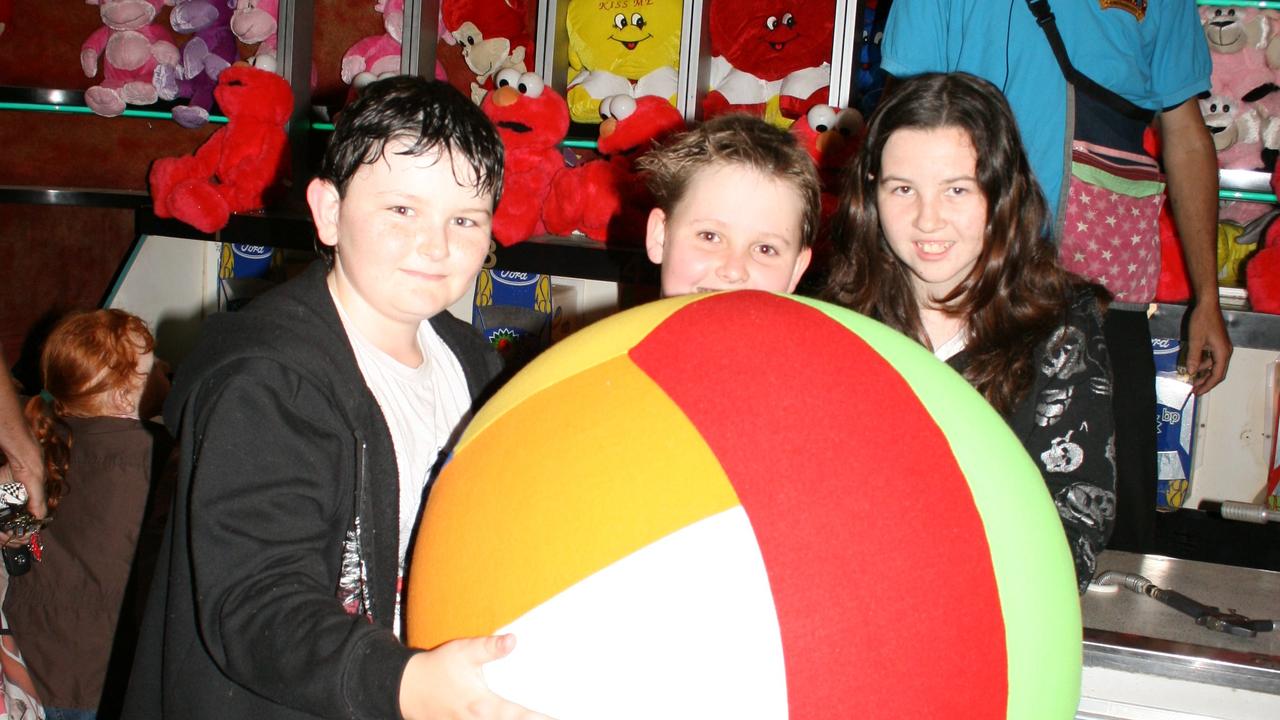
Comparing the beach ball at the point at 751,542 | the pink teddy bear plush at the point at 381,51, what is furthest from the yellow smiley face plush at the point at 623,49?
the beach ball at the point at 751,542

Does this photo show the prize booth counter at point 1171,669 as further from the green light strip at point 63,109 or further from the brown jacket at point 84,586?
the green light strip at point 63,109

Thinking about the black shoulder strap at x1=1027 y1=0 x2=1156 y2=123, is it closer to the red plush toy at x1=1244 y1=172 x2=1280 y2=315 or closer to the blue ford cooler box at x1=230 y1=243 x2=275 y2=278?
the red plush toy at x1=1244 y1=172 x2=1280 y2=315

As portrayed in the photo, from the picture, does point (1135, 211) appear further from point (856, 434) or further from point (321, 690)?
point (321, 690)

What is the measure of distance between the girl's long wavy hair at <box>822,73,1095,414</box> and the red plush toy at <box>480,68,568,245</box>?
180 cm

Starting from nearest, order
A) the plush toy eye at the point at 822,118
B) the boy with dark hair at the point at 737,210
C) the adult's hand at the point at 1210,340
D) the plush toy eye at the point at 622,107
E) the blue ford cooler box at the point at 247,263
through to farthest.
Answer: the boy with dark hair at the point at 737,210 < the adult's hand at the point at 1210,340 < the plush toy eye at the point at 822,118 < the plush toy eye at the point at 622,107 < the blue ford cooler box at the point at 247,263

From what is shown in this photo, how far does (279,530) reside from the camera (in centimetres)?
106

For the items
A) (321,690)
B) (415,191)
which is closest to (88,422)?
(415,191)

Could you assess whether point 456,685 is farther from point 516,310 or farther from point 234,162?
point 234,162

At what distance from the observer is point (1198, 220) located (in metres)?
2.19

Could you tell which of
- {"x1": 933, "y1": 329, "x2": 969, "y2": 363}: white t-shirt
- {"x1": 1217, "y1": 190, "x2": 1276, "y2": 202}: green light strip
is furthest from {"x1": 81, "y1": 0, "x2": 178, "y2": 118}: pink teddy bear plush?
{"x1": 1217, "y1": 190, "x2": 1276, "y2": 202}: green light strip

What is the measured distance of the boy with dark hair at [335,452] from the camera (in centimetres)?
97

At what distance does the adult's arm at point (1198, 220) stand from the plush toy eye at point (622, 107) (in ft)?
5.54

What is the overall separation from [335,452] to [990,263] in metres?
1.08

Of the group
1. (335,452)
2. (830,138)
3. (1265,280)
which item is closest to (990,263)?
(335,452)
